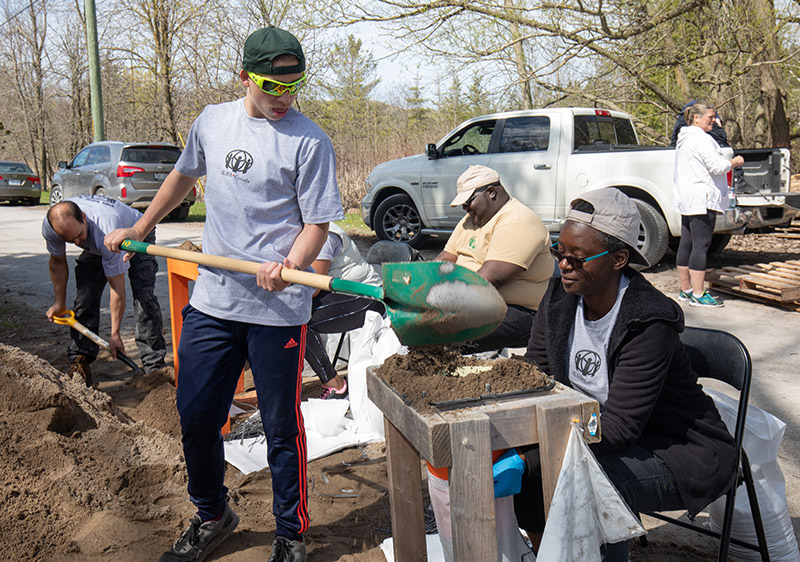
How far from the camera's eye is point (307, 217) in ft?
8.43

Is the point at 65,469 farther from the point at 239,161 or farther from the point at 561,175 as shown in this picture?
the point at 561,175

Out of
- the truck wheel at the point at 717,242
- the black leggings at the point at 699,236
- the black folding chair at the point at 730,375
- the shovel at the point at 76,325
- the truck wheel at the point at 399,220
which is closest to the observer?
the black folding chair at the point at 730,375

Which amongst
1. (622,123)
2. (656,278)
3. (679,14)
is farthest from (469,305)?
(679,14)

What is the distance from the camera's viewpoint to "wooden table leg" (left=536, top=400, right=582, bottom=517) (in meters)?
1.87

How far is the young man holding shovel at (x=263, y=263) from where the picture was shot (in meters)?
2.53

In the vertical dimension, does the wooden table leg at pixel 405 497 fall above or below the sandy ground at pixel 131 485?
above

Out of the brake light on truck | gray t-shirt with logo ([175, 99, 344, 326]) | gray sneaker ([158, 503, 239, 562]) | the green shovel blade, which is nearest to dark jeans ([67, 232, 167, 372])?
gray sneaker ([158, 503, 239, 562])

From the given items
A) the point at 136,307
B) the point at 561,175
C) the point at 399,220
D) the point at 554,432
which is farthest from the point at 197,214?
the point at 554,432

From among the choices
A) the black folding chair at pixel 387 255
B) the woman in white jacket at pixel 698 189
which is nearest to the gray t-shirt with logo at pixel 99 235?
the black folding chair at pixel 387 255

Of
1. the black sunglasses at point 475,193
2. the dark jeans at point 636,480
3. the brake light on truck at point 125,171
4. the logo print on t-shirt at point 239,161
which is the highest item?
the brake light on truck at point 125,171

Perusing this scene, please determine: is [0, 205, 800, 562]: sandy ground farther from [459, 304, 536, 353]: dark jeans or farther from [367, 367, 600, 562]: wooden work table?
[367, 367, 600, 562]: wooden work table

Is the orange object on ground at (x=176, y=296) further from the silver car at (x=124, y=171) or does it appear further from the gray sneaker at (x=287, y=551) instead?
the silver car at (x=124, y=171)

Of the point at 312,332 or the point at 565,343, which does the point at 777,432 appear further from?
the point at 312,332

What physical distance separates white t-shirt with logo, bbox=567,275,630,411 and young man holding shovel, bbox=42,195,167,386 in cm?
304
